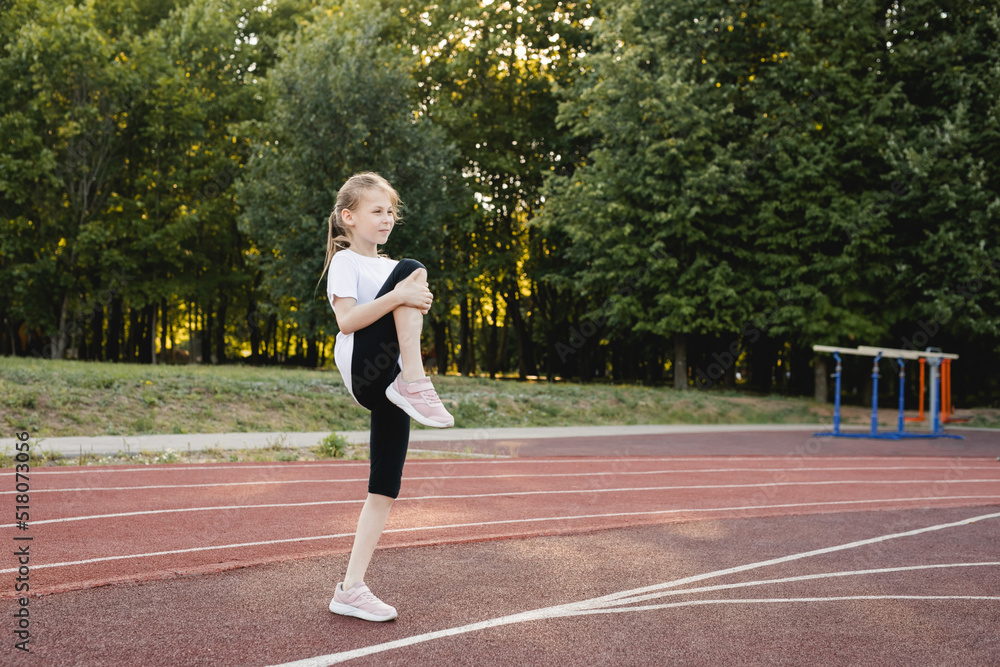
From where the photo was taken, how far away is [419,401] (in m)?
3.39

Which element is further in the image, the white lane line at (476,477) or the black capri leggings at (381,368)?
the white lane line at (476,477)

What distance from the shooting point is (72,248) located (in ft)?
87.7

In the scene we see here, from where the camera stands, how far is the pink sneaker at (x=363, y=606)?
3906mm

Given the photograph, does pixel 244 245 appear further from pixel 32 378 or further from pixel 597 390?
pixel 32 378

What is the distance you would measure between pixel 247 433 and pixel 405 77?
15.6 meters

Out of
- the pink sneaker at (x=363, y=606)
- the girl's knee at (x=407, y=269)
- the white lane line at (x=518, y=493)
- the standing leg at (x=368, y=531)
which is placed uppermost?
the girl's knee at (x=407, y=269)

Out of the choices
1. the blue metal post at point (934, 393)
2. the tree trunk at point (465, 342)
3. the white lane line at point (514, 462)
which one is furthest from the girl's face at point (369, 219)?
the tree trunk at point (465, 342)

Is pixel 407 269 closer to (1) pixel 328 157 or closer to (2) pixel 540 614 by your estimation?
(2) pixel 540 614

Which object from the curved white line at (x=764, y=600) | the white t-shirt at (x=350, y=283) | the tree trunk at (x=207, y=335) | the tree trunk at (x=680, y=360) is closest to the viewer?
the white t-shirt at (x=350, y=283)

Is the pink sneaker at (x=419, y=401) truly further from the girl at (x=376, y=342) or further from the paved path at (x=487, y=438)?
the paved path at (x=487, y=438)

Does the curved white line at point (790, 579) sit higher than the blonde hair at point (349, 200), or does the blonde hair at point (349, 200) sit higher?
the blonde hair at point (349, 200)

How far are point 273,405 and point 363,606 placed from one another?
1125cm

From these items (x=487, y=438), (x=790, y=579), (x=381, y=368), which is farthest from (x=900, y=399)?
(x=381, y=368)

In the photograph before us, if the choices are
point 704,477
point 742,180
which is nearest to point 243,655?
point 704,477
